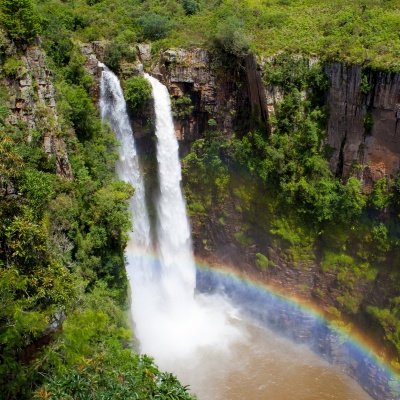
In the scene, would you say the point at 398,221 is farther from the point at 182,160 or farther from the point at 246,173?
the point at 182,160

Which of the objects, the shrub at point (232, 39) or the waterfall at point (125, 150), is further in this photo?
the shrub at point (232, 39)

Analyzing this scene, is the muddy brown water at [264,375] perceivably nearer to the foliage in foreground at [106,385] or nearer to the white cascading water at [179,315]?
the white cascading water at [179,315]

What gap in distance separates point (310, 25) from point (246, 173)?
977cm

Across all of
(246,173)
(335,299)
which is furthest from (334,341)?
(246,173)

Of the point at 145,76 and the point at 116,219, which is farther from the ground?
the point at 145,76

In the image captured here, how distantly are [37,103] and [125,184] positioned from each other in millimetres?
5524

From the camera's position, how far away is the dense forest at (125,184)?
36.1 ft

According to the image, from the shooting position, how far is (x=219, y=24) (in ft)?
85.9

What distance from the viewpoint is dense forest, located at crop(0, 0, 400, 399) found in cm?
1102

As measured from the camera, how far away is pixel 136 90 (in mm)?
24062

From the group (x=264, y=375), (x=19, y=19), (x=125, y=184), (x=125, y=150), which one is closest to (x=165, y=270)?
(x=125, y=150)

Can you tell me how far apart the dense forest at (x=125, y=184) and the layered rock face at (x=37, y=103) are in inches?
3.6

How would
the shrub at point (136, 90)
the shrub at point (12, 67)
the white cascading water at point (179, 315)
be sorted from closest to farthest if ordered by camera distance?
the shrub at point (12, 67) → the white cascading water at point (179, 315) → the shrub at point (136, 90)

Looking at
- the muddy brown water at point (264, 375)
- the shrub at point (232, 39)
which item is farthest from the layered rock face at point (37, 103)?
the muddy brown water at point (264, 375)
